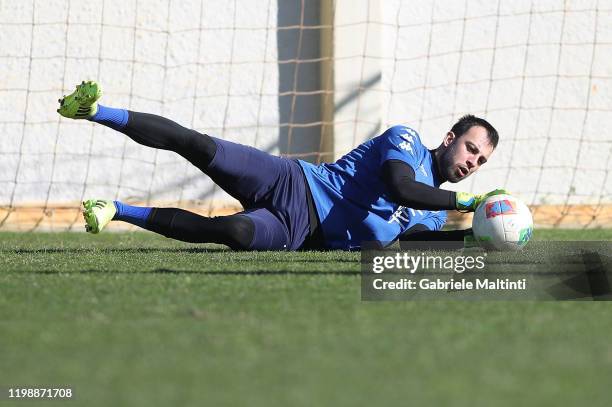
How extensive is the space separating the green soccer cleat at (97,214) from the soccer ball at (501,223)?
1669 mm

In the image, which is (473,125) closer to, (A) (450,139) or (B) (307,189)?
(A) (450,139)

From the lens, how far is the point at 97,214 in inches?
182

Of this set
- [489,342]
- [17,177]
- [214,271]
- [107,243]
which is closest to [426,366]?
[489,342]

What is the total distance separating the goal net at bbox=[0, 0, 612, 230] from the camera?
777 cm

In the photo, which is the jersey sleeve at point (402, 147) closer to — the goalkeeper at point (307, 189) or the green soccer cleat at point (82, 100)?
the goalkeeper at point (307, 189)

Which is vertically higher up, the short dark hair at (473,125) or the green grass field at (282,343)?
the short dark hair at (473,125)

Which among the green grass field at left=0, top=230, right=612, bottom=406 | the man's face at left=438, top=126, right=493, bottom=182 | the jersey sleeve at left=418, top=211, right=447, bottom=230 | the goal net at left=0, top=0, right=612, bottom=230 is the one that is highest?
the goal net at left=0, top=0, right=612, bottom=230

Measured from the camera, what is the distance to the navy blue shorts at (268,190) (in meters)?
4.81

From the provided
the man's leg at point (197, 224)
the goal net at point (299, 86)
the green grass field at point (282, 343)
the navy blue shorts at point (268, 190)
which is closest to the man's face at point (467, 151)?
the navy blue shorts at point (268, 190)

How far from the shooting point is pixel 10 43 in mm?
7707

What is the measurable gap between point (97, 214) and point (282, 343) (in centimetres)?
227

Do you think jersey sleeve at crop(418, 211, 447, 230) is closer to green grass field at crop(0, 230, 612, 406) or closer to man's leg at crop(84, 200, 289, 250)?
man's leg at crop(84, 200, 289, 250)

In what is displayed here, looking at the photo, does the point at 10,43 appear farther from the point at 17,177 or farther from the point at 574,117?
the point at 574,117

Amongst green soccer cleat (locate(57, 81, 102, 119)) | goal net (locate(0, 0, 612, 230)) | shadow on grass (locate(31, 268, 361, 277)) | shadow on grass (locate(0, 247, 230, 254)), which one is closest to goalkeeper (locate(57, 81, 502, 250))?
green soccer cleat (locate(57, 81, 102, 119))
